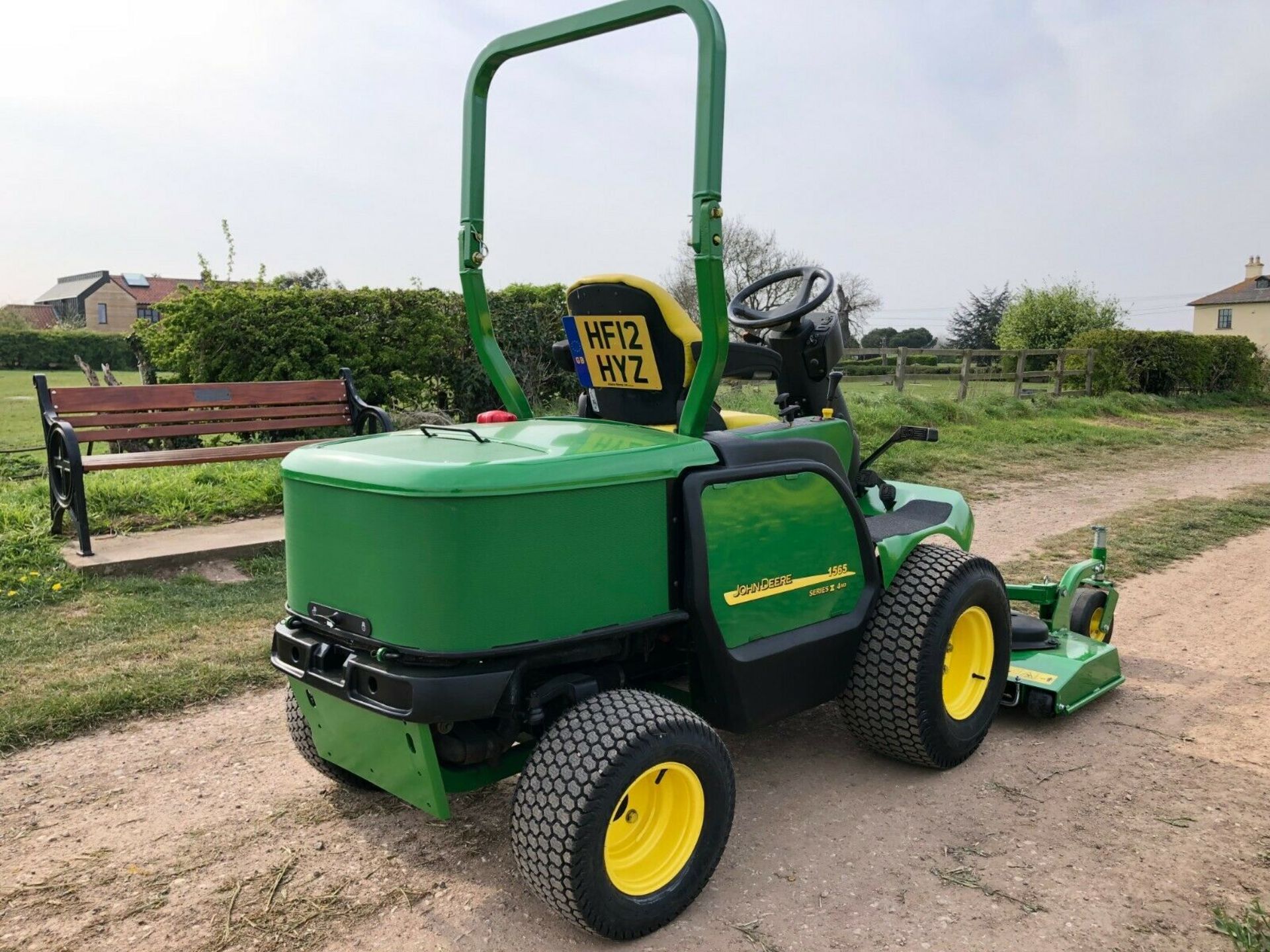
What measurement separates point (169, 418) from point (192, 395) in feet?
0.73

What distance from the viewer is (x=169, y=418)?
7.02m

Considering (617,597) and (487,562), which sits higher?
(487,562)

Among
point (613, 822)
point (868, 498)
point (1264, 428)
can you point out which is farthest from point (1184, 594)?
point (1264, 428)

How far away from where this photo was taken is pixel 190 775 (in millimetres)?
3439

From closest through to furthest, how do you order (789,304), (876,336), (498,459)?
(498,459), (789,304), (876,336)

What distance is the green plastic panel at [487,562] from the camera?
8.01 ft

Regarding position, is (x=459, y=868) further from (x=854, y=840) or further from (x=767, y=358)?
(x=767, y=358)

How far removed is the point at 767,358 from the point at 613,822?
1.69 metres

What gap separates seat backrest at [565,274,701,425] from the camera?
3082 mm

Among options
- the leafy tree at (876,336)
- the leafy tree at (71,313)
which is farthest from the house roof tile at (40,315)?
the leafy tree at (876,336)

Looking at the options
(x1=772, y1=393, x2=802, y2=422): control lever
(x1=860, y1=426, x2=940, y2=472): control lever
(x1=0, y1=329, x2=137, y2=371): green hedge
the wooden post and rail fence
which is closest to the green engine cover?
(x1=772, y1=393, x2=802, y2=422): control lever

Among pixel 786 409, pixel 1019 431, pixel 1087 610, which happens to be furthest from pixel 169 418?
pixel 1019 431

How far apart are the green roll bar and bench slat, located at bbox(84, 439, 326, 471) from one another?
3.18 meters

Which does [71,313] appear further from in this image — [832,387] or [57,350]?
[832,387]
